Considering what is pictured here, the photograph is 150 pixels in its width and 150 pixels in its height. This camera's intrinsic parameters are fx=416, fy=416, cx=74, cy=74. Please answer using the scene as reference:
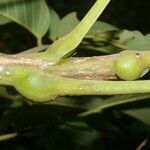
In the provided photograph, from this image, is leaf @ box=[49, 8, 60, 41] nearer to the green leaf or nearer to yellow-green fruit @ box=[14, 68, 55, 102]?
the green leaf

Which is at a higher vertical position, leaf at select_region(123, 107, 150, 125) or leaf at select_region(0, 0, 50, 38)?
leaf at select_region(0, 0, 50, 38)

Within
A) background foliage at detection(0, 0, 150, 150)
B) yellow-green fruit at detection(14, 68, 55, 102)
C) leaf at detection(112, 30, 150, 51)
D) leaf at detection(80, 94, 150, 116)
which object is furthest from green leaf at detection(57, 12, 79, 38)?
yellow-green fruit at detection(14, 68, 55, 102)

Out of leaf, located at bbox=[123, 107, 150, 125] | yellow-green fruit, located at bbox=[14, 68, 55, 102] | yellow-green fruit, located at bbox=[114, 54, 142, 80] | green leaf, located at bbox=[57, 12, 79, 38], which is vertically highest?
yellow-green fruit, located at bbox=[114, 54, 142, 80]

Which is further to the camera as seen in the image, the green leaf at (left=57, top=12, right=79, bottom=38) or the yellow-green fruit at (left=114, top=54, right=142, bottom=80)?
the green leaf at (left=57, top=12, right=79, bottom=38)

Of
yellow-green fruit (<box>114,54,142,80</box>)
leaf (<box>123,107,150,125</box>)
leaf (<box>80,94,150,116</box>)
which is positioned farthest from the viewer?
leaf (<box>123,107,150,125</box>)

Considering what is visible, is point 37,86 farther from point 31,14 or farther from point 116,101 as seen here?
point 116,101

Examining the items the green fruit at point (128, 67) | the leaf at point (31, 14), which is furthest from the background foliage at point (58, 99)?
the green fruit at point (128, 67)

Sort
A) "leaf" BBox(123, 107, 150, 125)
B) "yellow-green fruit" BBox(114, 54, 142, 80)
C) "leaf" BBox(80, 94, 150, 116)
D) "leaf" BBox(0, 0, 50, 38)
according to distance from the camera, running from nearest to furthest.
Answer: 1. "yellow-green fruit" BBox(114, 54, 142, 80)
2. "leaf" BBox(0, 0, 50, 38)
3. "leaf" BBox(80, 94, 150, 116)
4. "leaf" BBox(123, 107, 150, 125)
